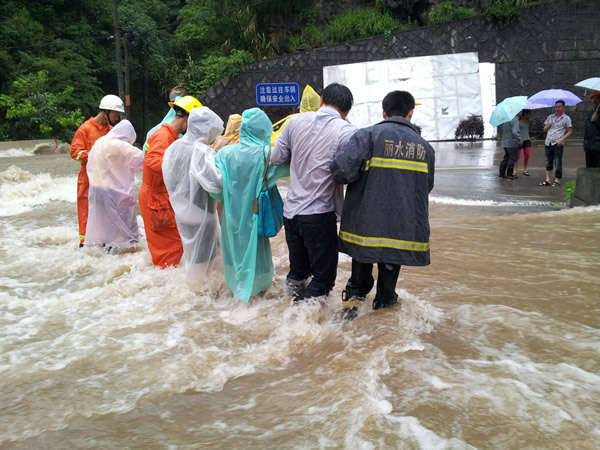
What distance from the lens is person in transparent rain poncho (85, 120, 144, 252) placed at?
556cm

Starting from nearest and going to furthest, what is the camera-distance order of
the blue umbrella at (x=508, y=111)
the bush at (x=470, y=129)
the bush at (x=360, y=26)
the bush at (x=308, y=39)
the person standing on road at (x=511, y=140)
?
the blue umbrella at (x=508, y=111) → the person standing on road at (x=511, y=140) → the bush at (x=470, y=129) → the bush at (x=360, y=26) → the bush at (x=308, y=39)

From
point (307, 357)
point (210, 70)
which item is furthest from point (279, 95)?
point (307, 357)

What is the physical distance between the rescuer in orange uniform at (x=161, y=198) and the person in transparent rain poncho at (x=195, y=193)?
0.94ft

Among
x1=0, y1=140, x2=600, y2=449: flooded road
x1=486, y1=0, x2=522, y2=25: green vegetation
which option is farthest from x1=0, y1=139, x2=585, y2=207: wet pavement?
x1=486, y1=0, x2=522, y2=25: green vegetation

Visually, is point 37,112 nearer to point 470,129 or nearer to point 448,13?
point 448,13

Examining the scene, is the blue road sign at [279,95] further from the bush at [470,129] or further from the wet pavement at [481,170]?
the bush at [470,129]

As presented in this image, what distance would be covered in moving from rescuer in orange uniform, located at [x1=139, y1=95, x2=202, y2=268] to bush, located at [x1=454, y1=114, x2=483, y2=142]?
49.8 feet

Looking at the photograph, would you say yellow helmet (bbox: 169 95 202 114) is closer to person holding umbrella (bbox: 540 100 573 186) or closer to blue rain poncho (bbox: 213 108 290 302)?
blue rain poncho (bbox: 213 108 290 302)

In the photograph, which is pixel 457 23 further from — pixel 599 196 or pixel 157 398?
pixel 157 398

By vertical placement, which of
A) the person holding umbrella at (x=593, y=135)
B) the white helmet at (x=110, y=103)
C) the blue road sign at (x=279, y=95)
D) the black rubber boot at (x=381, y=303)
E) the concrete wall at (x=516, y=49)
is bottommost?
the black rubber boot at (x=381, y=303)

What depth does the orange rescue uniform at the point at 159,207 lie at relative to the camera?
185 inches

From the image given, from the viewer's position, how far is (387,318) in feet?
12.2

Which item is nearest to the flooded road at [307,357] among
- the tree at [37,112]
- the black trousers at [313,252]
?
the black trousers at [313,252]

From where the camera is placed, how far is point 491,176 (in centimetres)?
1087
